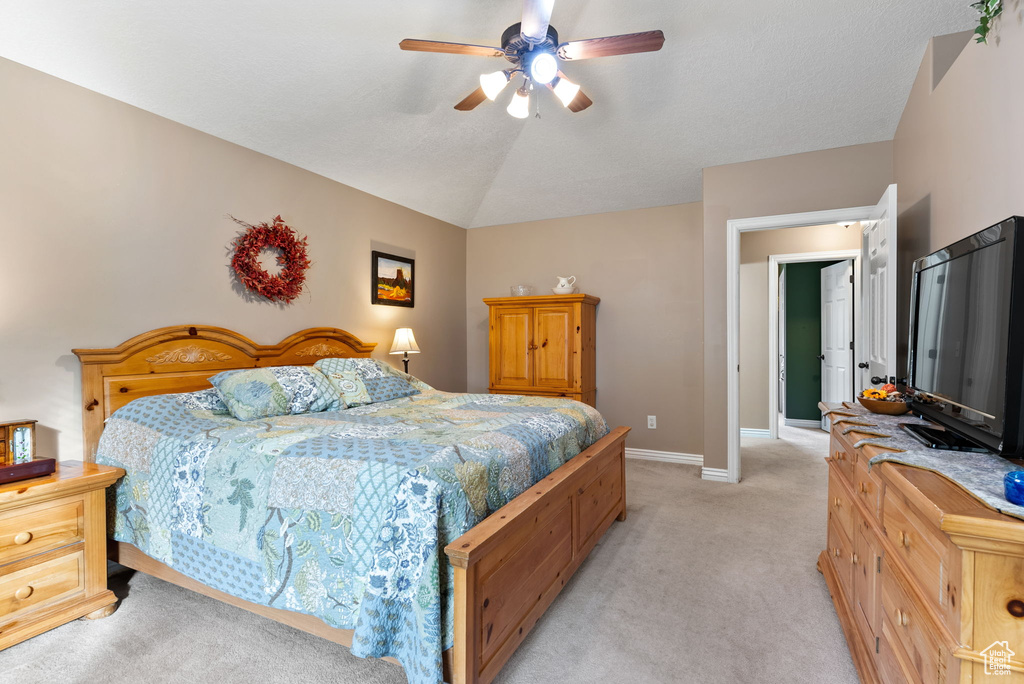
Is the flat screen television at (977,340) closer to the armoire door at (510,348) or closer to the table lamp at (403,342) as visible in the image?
the armoire door at (510,348)

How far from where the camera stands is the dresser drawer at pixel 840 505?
6.21 feet

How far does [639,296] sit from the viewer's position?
4.75 meters


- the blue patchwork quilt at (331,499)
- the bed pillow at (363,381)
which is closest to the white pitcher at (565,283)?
the bed pillow at (363,381)

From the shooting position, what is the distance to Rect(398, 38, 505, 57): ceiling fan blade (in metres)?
2.24

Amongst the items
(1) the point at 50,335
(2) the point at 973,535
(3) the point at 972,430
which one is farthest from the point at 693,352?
(1) the point at 50,335

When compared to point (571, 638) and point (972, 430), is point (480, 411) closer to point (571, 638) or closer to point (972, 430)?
point (571, 638)

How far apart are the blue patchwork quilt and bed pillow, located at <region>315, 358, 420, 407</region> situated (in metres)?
0.49

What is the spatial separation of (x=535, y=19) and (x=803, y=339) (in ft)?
19.2

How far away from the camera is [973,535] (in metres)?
0.88

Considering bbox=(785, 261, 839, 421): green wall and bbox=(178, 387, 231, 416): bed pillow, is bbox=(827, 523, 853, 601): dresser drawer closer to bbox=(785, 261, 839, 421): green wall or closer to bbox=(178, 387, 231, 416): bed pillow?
bbox=(178, 387, 231, 416): bed pillow

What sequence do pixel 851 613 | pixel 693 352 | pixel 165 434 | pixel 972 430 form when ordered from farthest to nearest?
pixel 693 352 < pixel 165 434 < pixel 851 613 < pixel 972 430

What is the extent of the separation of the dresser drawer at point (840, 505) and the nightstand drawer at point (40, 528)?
10.1ft

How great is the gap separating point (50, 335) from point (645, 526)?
3.27 metres

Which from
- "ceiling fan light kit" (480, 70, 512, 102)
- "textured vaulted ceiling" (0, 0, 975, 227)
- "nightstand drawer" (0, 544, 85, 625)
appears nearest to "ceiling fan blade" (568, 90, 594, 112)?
"ceiling fan light kit" (480, 70, 512, 102)
